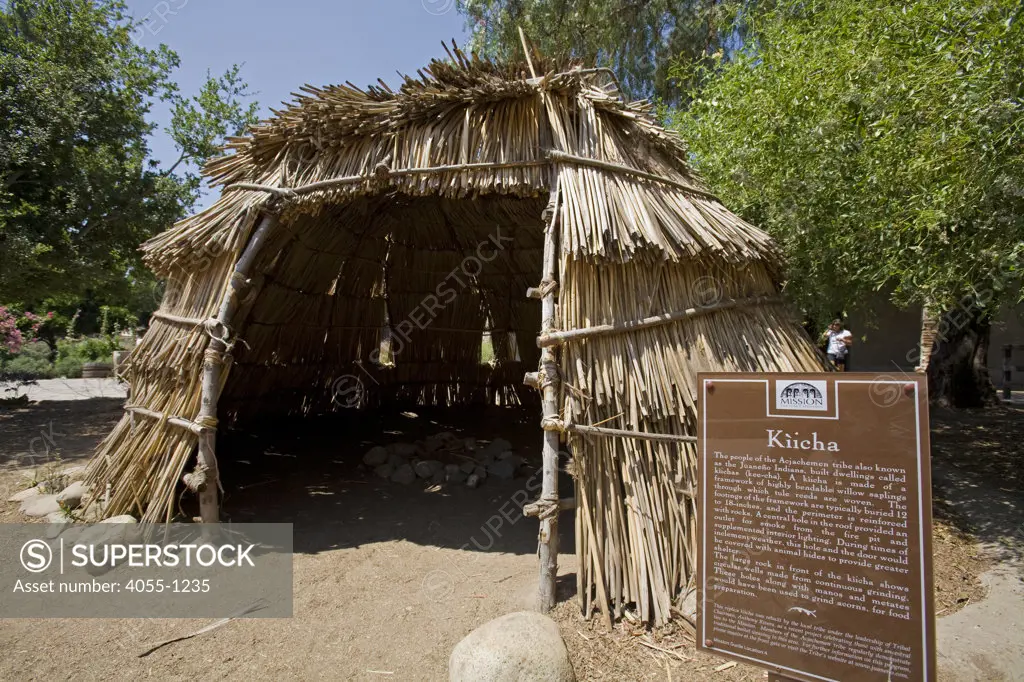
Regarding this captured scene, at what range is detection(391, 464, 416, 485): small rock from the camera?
20.6ft

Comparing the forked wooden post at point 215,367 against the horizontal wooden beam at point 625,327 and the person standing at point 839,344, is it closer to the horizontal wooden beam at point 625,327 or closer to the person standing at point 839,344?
the horizontal wooden beam at point 625,327

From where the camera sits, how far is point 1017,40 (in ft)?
10.5

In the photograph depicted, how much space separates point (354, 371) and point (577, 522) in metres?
5.85

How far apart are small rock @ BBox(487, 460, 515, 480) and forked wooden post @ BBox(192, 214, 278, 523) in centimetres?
281

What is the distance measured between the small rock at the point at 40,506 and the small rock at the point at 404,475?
294 centimetres

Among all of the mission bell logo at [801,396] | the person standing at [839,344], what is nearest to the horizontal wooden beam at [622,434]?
the mission bell logo at [801,396]

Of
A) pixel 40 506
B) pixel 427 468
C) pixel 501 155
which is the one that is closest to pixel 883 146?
pixel 501 155

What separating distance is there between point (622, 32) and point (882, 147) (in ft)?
24.9

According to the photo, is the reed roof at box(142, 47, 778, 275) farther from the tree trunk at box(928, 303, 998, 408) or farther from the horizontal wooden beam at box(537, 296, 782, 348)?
the tree trunk at box(928, 303, 998, 408)

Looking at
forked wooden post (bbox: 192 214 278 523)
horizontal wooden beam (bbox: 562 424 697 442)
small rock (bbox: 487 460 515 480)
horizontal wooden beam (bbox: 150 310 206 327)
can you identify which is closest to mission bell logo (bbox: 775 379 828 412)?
horizontal wooden beam (bbox: 562 424 697 442)

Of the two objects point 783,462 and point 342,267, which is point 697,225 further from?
point 342,267

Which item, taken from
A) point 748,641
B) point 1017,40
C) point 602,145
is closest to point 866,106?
point 1017,40

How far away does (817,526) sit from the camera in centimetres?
206

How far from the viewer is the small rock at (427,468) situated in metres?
6.36
